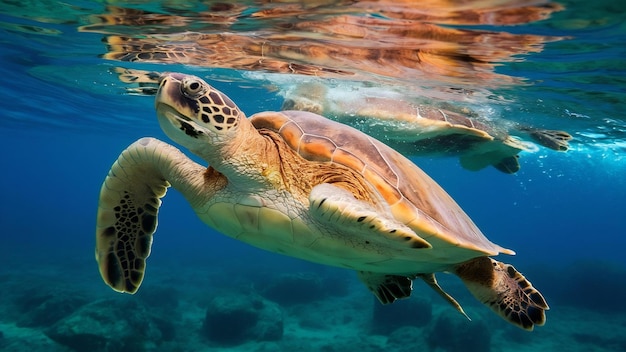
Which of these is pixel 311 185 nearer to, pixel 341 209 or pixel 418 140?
pixel 341 209

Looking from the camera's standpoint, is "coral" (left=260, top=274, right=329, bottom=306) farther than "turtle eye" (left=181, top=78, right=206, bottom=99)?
Yes

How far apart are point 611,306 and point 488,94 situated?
44.5 ft

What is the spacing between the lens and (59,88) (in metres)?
15.0

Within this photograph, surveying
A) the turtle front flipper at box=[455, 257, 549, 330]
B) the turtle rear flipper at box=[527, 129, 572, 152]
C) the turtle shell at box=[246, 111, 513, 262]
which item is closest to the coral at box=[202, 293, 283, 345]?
the turtle front flipper at box=[455, 257, 549, 330]

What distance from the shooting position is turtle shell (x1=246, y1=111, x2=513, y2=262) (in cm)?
327

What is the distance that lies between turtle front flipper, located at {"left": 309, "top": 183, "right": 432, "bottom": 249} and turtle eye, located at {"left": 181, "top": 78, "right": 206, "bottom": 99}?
1.08 m

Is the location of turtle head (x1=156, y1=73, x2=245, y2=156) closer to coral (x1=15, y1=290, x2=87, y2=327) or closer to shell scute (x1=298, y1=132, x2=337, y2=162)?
shell scute (x1=298, y1=132, x2=337, y2=162)

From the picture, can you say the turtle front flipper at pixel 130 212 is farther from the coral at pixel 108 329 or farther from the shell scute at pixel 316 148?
the coral at pixel 108 329

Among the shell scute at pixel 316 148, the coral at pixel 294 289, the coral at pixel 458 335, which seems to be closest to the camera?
the shell scute at pixel 316 148

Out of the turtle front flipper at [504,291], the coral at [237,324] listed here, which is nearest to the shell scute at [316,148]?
the turtle front flipper at [504,291]

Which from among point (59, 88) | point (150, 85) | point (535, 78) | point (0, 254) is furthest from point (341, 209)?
point (0, 254)

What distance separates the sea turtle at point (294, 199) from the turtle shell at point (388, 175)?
11 mm

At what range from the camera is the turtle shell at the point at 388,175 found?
3270mm

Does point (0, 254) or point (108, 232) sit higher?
point (108, 232)
